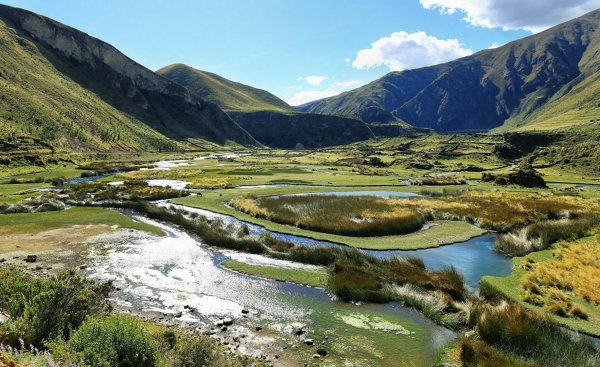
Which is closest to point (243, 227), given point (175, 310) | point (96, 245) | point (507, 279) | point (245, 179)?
point (96, 245)

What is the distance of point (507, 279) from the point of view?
27.0 metres

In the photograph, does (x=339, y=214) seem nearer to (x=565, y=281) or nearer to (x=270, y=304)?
(x=270, y=304)

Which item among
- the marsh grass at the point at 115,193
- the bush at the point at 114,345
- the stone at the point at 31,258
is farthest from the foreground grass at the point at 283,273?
the marsh grass at the point at 115,193

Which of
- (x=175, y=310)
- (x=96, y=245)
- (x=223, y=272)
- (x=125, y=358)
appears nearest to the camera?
(x=125, y=358)

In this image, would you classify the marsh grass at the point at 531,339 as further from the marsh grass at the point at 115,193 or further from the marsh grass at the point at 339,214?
the marsh grass at the point at 115,193

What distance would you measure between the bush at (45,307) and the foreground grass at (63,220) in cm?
2492

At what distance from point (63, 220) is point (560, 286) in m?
50.5

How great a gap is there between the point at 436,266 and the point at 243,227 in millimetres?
20109

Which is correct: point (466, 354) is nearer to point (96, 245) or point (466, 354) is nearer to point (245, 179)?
point (96, 245)

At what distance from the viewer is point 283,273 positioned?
2908cm

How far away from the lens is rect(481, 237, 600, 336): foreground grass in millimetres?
20906

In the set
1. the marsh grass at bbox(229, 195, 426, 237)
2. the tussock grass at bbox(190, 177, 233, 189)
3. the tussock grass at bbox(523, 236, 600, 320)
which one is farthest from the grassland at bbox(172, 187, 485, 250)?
the tussock grass at bbox(190, 177, 233, 189)

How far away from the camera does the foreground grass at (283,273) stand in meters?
27.5

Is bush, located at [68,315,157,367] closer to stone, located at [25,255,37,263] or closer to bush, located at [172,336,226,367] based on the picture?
bush, located at [172,336,226,367]
